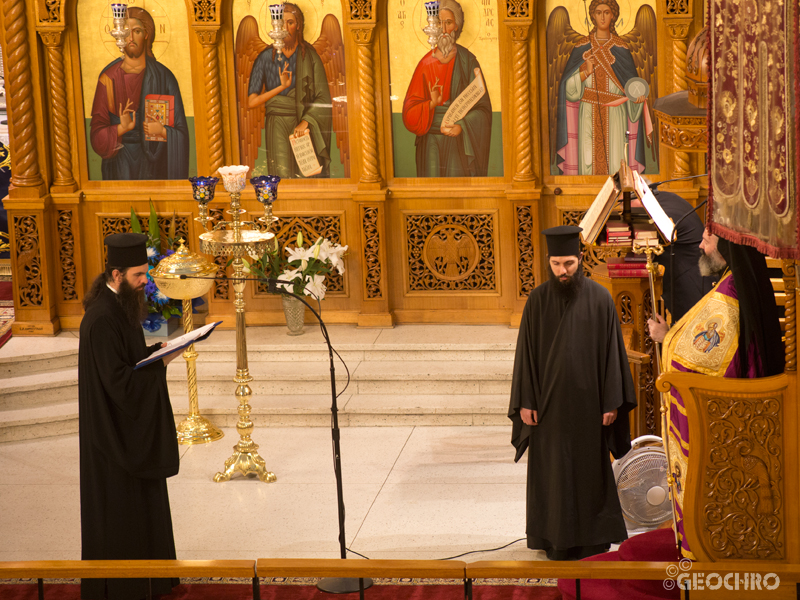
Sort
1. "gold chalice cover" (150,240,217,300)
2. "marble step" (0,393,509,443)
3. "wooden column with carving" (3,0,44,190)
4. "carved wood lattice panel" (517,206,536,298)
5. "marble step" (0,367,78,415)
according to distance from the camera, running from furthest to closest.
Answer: "wooden column with carving" (3,0,44,190)
"carved wood lattice panel" (517,206,536,298)
"marble step" (0,367,78,415)
"marble step" (0,393,509,443)
"gold chalice cover" (150,240,217,300)

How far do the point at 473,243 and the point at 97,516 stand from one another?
5.21m

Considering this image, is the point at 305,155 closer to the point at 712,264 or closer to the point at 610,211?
the point at 610,211

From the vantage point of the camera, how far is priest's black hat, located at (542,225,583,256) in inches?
229

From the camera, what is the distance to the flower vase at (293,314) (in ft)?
31.2

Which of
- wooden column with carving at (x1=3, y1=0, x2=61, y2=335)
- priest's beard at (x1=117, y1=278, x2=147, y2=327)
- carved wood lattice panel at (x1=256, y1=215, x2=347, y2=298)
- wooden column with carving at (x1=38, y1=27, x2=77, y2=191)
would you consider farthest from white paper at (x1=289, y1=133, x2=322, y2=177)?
priest's beard at (x1=117, y1=278, x2=147, y2=327)

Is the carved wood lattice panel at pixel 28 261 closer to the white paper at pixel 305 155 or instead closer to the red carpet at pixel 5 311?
the red carpet at pixel 5 311

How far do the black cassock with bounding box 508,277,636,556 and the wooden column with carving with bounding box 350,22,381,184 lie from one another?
13.0ft

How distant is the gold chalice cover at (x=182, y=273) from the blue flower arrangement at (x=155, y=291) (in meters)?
1.47

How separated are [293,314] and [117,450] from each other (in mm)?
4205

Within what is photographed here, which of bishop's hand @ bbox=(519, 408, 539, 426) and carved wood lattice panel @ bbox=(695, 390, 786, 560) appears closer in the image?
carved wood lattice panel @ bbox=(695, 390, 786, 560)

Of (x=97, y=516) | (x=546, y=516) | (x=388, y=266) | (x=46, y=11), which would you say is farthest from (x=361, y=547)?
(x=46, y=11)

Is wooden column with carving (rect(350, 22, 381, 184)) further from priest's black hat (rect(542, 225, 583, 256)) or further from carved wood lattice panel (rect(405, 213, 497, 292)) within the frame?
priest's black hat (rect(542, 225, 583, 256))

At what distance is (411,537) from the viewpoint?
6422mm

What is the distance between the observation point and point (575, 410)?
5902 mm
